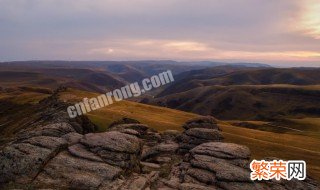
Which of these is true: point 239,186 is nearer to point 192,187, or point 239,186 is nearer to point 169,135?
point 192,187

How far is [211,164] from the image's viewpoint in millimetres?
44719

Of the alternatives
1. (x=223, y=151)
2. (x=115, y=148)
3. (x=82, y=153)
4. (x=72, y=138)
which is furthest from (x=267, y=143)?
(x=82, y=153)

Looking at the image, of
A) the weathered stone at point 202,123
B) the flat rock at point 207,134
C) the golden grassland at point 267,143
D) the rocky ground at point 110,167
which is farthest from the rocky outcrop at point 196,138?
the golden grassland at point 267,143

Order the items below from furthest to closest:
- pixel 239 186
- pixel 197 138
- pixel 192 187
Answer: pixel 197 138 → pixel 239 186 → pixel 192 187

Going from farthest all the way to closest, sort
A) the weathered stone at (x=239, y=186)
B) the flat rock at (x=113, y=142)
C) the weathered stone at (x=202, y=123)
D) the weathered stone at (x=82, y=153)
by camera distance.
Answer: the weathered stone at (x=202, y=123)
the flat rock at (x=113, y=142)
the weathered stone at (x=82, y=153)
the weathered stone at (x=239, y=186)

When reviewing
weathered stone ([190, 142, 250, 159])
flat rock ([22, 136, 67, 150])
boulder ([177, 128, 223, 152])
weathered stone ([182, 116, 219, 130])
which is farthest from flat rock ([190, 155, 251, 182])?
weathered stone ([182, 116, 219, 130])

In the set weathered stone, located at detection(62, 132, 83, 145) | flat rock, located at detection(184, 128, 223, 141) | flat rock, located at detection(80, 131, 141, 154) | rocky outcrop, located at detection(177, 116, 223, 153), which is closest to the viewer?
flat rock, located at detection(80, 131, 141, 154)

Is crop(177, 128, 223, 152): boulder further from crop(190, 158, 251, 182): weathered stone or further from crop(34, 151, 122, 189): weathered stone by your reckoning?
crop(34, 151, 122, 189): weathered stone

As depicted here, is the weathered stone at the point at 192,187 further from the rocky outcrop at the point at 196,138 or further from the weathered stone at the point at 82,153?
Result: the rocky outcrop at the point at 196,138

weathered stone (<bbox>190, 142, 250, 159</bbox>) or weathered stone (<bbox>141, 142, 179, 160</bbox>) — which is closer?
weathered stone (<bbox>190, 142, 250, 159</bbox>)

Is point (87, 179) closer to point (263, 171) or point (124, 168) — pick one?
point (124, 168)

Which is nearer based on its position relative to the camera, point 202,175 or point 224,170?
point 224,170

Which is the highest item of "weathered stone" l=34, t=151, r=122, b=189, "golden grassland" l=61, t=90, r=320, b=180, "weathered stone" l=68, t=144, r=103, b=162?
"weathered stone" l=68, t=144, r=103, b=162

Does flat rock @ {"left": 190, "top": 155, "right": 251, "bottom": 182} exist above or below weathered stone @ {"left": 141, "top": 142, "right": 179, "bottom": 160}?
above
